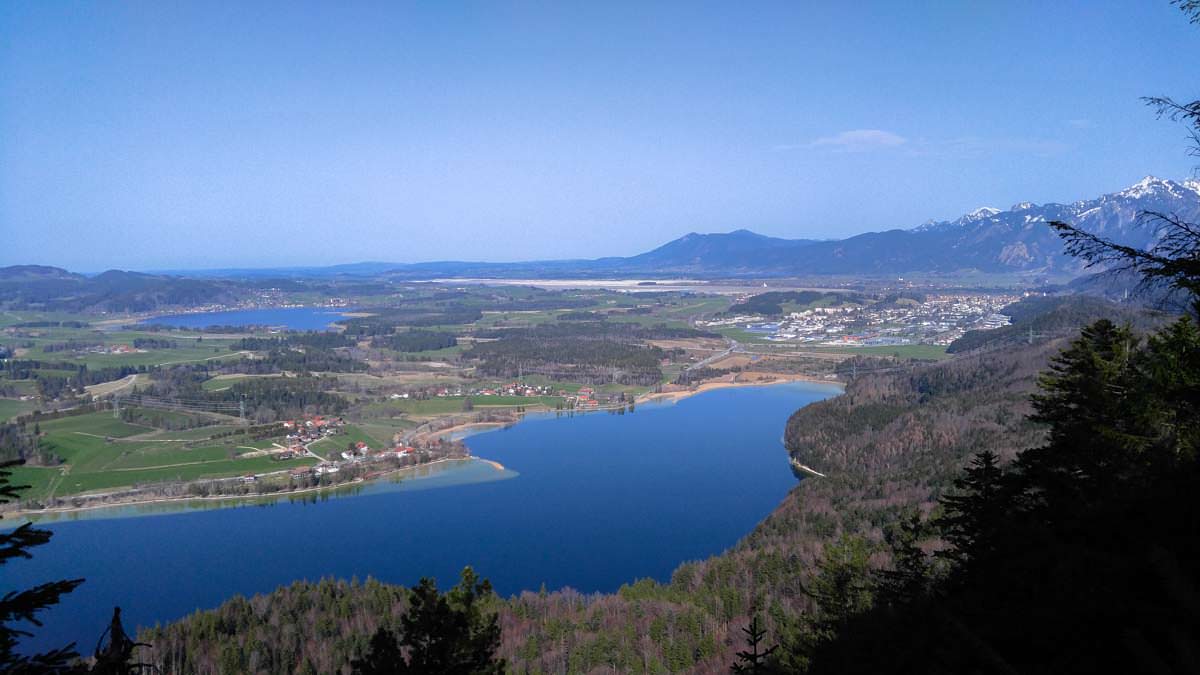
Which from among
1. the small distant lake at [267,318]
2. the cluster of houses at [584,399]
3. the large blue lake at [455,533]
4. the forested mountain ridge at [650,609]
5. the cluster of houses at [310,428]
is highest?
the small distant lake at [267,318]

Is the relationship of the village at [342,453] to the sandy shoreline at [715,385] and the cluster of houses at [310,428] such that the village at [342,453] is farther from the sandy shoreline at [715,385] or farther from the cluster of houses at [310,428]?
the sandy shoreline at [715,385]

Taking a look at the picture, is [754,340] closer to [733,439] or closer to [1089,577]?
[733,439]

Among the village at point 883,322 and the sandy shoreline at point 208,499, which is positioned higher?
the village at point 883,322

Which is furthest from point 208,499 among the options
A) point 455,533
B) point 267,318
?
point 267,318

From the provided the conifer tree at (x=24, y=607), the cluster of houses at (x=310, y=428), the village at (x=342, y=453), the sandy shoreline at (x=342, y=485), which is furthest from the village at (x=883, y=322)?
the conifer tree at (x=24, y=607)

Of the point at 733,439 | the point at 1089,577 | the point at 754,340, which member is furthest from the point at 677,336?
the point at 1089,577

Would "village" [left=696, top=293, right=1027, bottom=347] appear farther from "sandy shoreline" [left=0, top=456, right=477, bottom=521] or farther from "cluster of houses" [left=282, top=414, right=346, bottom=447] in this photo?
"sandy shoreline" [left=0, top=456, right=477, bottom=521]

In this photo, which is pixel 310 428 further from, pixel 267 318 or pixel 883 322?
pixel 883 322
